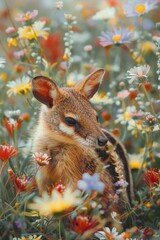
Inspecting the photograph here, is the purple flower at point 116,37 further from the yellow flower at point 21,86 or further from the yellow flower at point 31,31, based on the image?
the yellow flower at point 21,86

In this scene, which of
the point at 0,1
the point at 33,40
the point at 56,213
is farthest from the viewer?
the point at 0,1

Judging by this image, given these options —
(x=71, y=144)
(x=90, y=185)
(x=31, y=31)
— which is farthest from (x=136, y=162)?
(x=90, y=185)

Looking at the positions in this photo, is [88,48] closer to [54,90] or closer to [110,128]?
[110,128]

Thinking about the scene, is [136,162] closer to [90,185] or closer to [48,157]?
[48,157]

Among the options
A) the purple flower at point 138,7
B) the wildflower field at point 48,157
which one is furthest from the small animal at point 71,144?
the purple flower at point 138,7

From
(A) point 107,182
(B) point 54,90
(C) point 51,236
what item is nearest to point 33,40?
(B) point 54,90

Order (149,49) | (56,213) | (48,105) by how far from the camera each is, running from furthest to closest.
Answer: (149,49) < (48,105) < (56,213)
